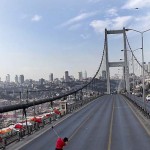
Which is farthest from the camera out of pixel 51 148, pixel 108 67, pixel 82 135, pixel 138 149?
pixel 108 67

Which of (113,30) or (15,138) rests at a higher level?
(113,30)

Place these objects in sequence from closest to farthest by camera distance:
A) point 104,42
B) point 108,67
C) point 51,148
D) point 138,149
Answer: point 138,149
point 51,148
point 108,67
point 104,42

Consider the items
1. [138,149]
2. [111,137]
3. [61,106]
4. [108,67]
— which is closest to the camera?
[138,149]

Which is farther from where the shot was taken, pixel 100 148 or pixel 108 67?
pixel 108 67

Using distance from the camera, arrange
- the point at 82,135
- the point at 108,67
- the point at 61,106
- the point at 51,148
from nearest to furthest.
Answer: the point at 51,148
the point at 82,135
the point at 61,106
the point at 108,67

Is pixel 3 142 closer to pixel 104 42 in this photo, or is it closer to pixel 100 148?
pixel 100 148

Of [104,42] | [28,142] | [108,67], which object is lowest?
[28,142]

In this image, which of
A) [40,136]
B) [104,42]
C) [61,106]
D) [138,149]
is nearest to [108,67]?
[104,42]

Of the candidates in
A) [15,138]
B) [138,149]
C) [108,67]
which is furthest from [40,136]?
[108,67]

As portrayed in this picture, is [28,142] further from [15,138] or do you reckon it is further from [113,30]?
[113,30]
